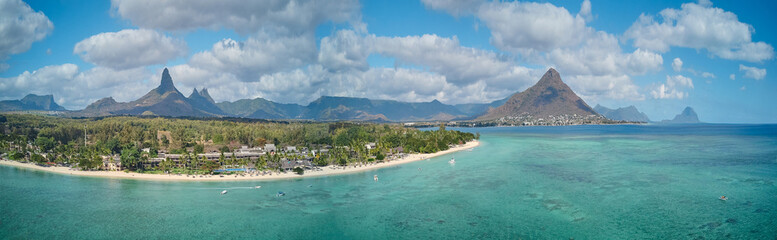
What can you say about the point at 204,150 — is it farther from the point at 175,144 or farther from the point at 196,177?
the point at 196,177

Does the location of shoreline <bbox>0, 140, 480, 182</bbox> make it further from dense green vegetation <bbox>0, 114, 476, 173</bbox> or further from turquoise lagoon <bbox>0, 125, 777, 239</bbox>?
turquoise lagoon <bbox>0, 125, 777, 239</bbox>

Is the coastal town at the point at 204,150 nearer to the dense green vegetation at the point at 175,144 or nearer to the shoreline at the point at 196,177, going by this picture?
the dense green vegetation at the point at 175,144

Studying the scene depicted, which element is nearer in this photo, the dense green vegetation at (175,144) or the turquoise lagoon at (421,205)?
the turquoise lagoon at (421,205)

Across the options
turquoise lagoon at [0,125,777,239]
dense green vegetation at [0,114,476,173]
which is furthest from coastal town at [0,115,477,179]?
turquoise lagoon at [0,125,777,239]

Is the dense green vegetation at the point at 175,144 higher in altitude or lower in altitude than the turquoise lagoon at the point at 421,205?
higher

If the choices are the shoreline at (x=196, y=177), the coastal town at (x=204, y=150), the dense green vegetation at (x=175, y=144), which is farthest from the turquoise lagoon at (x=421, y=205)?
the dense green vegetation at (x=175, y=144)

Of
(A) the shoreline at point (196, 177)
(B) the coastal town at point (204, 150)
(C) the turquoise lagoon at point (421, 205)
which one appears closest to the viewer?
(C) the turquoise lagoon at point (421, 205)

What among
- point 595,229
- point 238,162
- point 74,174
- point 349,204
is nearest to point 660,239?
point 595,229
